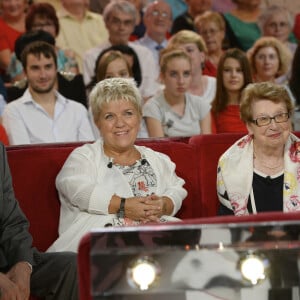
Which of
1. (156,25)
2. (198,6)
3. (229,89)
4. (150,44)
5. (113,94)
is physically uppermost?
(198,6)

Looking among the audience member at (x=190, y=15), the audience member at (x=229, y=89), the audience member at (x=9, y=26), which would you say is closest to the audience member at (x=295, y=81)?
the audience member at (x=229, y=89)

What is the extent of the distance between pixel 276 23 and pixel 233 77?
1489 mm

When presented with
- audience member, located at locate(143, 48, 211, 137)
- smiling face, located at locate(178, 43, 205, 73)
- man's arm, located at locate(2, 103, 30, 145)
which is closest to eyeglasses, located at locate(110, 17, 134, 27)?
smiling face, located at locate(178, 43, 205, 73)

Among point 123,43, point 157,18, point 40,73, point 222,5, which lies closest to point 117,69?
point 40,73

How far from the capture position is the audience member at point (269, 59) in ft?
16.7

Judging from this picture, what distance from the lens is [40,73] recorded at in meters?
4.14

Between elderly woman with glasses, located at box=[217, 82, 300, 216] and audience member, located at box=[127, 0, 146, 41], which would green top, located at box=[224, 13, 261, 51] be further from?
elderly woman with glasses, located at box=[217, 82, 300, 216]

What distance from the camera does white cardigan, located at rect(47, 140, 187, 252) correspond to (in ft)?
9.73

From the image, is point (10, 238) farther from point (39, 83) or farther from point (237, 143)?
point (39, 83)

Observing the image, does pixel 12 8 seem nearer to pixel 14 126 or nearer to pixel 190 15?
pixel 190 15

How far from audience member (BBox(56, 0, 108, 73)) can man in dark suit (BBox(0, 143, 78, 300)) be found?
2805mm

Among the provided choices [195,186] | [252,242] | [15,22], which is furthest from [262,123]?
[15,22]

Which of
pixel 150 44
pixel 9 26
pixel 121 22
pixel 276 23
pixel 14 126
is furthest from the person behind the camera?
pixel 276 23

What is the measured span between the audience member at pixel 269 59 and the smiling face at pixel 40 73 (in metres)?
1.43
